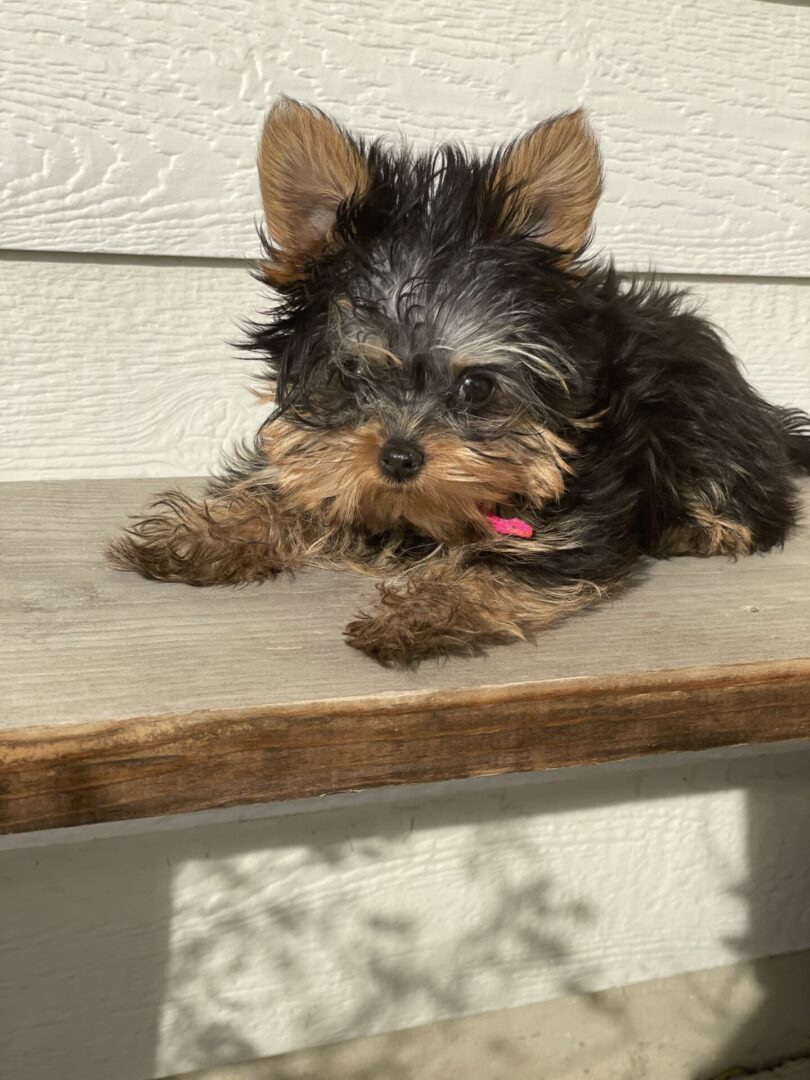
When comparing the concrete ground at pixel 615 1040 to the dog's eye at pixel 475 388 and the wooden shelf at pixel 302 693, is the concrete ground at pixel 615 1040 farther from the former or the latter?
the dog's eye at pixel 475 388

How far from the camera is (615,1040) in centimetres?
269

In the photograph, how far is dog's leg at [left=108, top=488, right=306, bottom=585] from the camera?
160 cm

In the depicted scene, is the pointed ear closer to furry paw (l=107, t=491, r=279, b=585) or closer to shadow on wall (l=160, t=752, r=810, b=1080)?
furry paw (l=107, t=491, r=279, b=585)

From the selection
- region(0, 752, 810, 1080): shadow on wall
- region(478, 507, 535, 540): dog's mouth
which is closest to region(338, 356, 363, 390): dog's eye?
region(478, 507, 535, 540): dog's mouth

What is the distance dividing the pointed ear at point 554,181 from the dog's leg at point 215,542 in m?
0.57

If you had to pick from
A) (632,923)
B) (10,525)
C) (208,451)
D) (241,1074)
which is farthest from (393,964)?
(10,525)

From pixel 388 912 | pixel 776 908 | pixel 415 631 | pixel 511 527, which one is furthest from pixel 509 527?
pixel 776 908

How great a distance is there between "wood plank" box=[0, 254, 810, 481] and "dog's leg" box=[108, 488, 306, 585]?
0.38m

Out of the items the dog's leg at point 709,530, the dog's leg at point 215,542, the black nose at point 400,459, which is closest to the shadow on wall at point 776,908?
the dog's leg at point 709,530

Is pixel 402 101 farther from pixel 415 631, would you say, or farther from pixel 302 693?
pixel 302 693

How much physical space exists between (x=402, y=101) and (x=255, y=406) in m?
0.63

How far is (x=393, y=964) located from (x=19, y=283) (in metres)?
1.62

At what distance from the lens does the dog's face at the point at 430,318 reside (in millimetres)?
1491

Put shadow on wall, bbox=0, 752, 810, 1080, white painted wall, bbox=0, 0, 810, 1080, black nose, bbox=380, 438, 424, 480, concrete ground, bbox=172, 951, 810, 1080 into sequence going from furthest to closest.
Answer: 1. concrete ground, bbox=172, 951, 810, 1080
2. shadow on wall, bbox=0, 752, 810, 1080
3. white painted wall, bbox=0, 0, 810, 1080
4. black nose, bbox=380, 438, 424, 480
